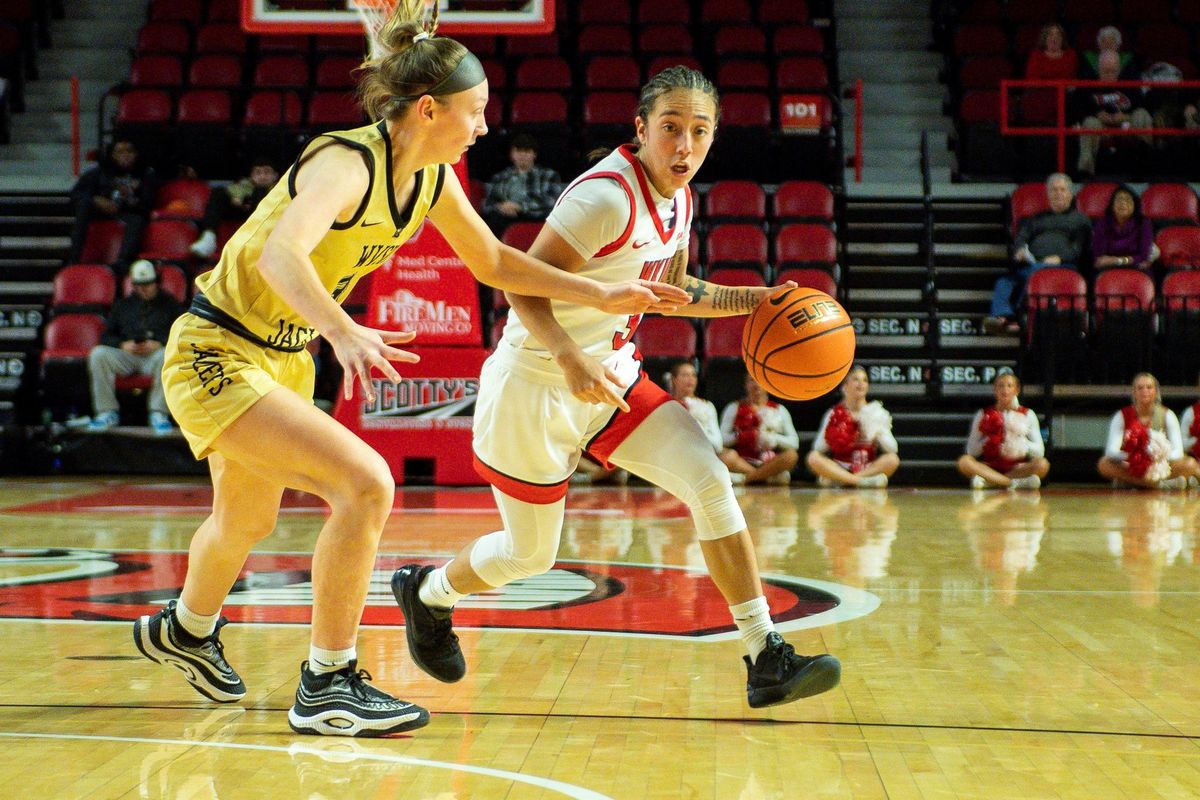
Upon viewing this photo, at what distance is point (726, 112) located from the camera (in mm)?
13516

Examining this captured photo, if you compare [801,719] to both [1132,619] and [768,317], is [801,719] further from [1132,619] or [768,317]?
[1132,619]

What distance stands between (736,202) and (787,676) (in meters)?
9.88

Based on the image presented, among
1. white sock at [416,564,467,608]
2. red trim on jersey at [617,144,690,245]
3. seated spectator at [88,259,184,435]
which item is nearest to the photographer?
red trim on jersey at [617,144,690,245]

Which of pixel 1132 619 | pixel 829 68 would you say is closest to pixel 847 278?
pixel 829 68

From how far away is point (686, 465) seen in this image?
346 centimetres

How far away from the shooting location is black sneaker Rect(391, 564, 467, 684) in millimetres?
3590

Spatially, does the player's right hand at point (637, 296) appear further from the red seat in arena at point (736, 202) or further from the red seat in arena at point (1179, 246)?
the red seat in arena at point (1179, 246)

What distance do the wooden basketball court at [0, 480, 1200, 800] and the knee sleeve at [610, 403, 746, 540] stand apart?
47 cm

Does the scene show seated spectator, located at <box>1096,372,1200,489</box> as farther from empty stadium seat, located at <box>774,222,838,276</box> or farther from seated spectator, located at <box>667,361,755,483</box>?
empty stadium seat, located at <box>774,222,838,276</box>

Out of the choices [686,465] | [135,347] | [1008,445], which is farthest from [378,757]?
[135,347]

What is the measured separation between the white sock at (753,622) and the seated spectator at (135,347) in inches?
339

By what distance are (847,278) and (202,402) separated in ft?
33.5

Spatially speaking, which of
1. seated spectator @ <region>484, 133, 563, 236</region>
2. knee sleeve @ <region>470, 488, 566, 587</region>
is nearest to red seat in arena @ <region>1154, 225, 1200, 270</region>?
seated spectator @ <region>484, 133, 563, 236</region>

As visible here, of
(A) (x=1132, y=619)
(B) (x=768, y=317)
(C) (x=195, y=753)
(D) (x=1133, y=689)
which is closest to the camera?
(C) (x=195, y=753)
